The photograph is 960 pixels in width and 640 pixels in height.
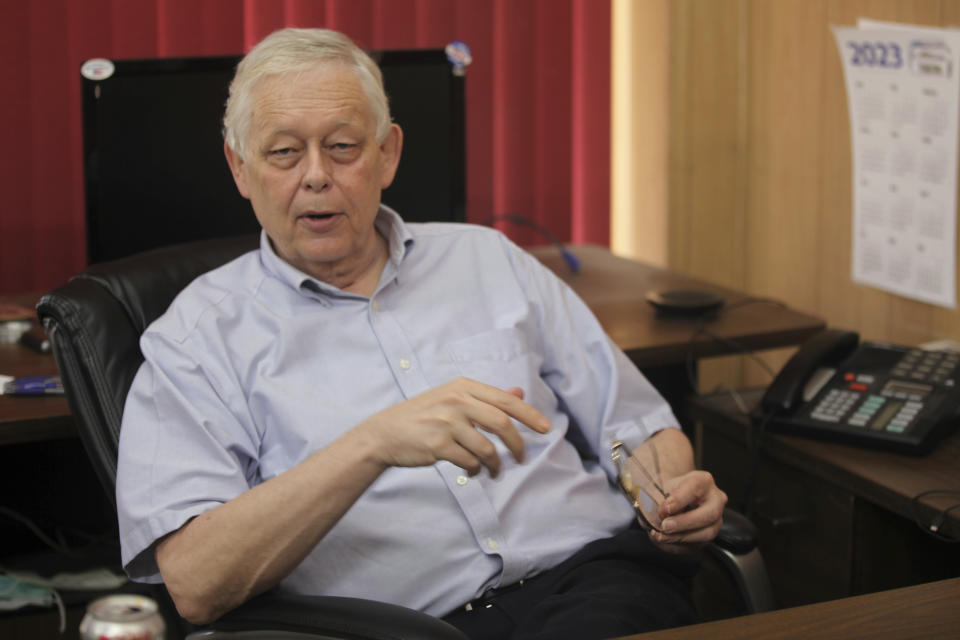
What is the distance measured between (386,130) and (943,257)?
125cm

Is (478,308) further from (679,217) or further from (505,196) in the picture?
(679,217)

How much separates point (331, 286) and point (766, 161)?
1623 mm

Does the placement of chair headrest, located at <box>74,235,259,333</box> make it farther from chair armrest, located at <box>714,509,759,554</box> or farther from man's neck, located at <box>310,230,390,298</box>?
chair armrest, located at <box>714,509,759,554</box>

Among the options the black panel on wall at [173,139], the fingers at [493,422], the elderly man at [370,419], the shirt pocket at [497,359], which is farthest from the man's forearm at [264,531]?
the black panel on wall at [173,139]

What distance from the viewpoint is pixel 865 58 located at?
2328mm

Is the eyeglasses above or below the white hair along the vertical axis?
below

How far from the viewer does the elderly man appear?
122 centimetres

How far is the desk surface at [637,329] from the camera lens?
4.82 feet

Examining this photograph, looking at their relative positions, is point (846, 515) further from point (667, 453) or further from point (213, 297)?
point (213, 297)

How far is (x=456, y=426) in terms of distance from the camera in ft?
3.74

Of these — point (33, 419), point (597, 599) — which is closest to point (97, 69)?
point (33, 419)

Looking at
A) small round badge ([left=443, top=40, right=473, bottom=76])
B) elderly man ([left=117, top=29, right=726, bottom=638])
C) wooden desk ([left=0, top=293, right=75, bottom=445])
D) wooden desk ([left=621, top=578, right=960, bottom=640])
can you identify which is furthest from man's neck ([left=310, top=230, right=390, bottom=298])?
wooden desk ([left=621, top=578, right=960, bottom=640])

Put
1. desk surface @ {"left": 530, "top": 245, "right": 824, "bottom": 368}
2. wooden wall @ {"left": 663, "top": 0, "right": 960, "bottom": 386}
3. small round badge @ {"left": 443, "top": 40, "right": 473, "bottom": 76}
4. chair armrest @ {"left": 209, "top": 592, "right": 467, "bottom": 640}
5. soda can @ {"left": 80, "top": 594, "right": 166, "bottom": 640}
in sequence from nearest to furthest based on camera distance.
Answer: soda can @ {"left": 80, "top": 594, "right": 166, "bottom": 640} → chair armrest @ {"left": 209, "top": 592, "right": 467, "bottom": 640} → desk surface @ {"left": 530, "top": 245, "right": 824, "bottom": 368} → small round badge @ {"left": 443, "top": 40, "right": 473, "bottom": 76} → wooden wall @ {"left": 663, "top": 0, "right": 960, "bottom": 386}

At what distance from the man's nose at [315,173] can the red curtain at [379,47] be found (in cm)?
110
